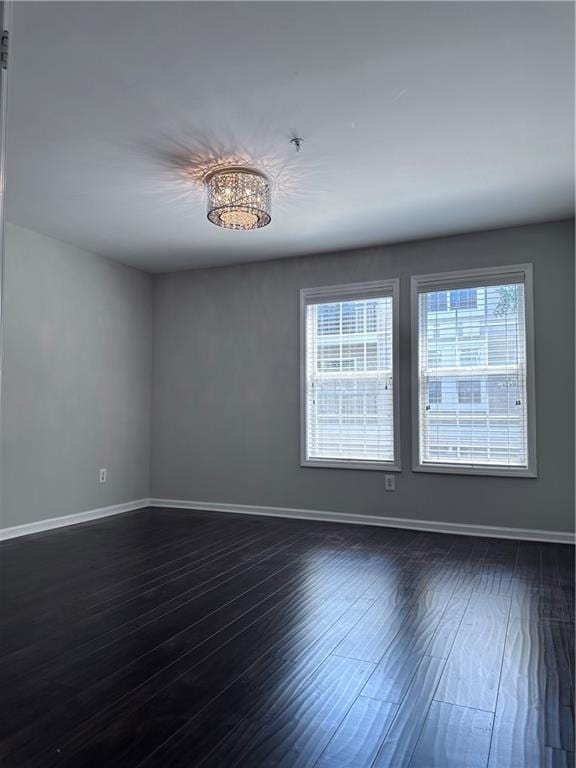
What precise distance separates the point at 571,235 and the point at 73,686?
4307 millimetres

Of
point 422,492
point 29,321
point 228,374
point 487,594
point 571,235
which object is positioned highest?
point 571,235

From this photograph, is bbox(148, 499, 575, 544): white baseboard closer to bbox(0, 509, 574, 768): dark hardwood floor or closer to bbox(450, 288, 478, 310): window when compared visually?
bbox(0, 509, 574, 768): dark hardwood floor

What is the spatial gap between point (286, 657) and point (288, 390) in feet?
10.1

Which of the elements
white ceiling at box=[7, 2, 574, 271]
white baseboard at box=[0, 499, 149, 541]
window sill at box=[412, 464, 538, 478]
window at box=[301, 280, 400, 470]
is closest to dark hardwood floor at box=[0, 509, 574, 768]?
white baseboard at box=[0, 499, 149, 541]

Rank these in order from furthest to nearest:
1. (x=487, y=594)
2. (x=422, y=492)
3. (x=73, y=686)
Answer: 1. (x=422, y=492)
2. (x=487, y=594)
3. (x=73, y=686)

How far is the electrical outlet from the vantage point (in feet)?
14.9

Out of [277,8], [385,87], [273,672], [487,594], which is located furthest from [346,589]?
[277,8]

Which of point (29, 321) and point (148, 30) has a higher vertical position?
point (148, 30)

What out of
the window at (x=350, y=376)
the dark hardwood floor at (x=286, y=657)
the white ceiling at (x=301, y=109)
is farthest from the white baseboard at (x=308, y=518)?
the white ceiling at (x=301, y=109)

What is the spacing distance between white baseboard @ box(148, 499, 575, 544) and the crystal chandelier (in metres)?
2.74

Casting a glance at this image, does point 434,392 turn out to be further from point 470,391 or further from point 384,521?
point 384,521

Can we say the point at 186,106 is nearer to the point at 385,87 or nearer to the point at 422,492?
the point at 385,87

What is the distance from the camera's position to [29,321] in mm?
4293

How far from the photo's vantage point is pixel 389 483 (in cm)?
455
